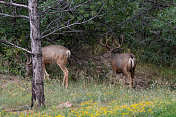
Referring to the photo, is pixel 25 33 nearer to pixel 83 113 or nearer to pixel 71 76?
pixel 71 76

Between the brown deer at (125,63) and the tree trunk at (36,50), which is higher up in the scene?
the tree trunk at (36,50)

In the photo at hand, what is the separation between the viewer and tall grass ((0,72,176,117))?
5.75 metres

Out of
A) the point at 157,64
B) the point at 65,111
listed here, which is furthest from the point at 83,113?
the point at 157,64

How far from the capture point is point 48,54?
11.5m

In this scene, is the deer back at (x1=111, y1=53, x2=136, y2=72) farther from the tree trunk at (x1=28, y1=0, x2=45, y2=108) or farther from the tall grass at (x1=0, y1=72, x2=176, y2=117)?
the tree trunk at (x1=28, y1=0, x2=45, y2=108)

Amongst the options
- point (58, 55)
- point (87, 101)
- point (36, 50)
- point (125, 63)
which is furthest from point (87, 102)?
point (125, 63)

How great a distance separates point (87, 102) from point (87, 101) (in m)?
0.29

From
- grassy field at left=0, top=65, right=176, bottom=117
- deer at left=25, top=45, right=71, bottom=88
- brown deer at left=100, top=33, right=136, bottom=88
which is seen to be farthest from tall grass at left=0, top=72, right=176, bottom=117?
brown deer at left=100, top=33, right=136, bottom=88

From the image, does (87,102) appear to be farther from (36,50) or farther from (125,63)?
(125,63)

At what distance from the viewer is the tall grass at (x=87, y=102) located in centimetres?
575

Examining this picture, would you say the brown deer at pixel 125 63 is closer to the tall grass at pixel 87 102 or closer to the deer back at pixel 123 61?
the deer back at pixel 123 61

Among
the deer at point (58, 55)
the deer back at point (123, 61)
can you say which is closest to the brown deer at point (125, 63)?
the deer back at point (123, 61)

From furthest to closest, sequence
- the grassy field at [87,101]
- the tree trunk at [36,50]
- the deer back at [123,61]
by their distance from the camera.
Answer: the deer back at [123,61] → the tree trunk at [36,50] → the grassy field at [87,101]

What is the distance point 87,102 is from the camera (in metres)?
7.23
